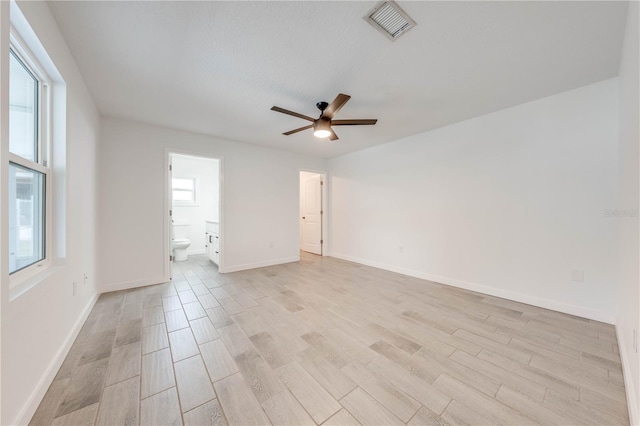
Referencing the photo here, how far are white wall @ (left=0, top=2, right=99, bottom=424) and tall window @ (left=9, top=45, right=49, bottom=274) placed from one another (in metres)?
0.11

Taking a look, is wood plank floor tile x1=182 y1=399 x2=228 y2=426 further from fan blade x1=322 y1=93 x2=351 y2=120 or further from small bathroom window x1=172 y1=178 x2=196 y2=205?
small bathroom window x1=172 y1=178 x2=196 y2=205

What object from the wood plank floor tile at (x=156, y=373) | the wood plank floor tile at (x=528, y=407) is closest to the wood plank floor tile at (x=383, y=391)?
the wood plank floor tile at (x=528, y=407)

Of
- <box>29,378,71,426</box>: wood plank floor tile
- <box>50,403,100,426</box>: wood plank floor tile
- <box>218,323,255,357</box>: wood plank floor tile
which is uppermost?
<box>218,323,255,357</box>: wood plank floor tile

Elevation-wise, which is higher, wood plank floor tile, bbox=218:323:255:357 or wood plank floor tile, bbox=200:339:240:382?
wood plank floor tile, bbox=218:323:255:357

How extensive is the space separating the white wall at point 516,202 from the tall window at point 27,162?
14.2ft

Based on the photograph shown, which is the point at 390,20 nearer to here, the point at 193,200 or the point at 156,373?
the point at 156,373

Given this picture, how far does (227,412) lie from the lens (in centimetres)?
134

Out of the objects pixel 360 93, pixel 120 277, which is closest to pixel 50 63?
pixel 360 93

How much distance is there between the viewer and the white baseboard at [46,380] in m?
1.23

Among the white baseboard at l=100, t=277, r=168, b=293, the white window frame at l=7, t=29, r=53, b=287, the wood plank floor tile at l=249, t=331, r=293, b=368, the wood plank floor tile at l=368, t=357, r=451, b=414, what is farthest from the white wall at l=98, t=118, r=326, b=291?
the wood plank floor tile at l=368, t=357, r=451, b=414

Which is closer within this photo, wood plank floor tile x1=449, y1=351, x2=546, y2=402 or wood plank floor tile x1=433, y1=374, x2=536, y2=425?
wood plank floor tile x1=433, y1=374, x2=536, y2=425

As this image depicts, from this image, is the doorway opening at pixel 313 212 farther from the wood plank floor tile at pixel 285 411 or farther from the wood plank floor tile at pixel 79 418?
the wood plank floor tile at pixel 79 418

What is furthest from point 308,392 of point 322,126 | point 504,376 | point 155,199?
point 155,199

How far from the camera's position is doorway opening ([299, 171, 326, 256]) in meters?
5.90
